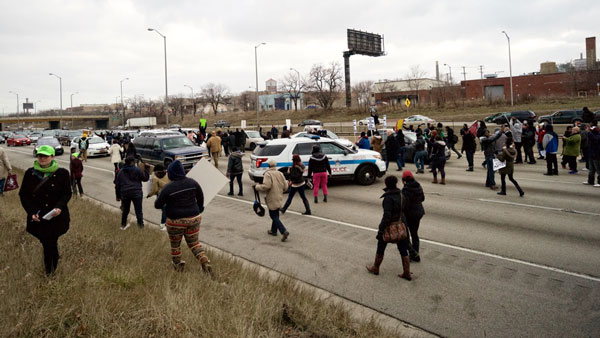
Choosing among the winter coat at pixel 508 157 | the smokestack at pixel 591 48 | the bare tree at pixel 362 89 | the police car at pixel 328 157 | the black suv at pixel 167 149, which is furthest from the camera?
the bare tree at pixel 362 89

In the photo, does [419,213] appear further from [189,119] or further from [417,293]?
[189,119]

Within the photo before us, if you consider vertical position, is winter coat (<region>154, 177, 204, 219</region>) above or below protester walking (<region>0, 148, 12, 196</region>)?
below

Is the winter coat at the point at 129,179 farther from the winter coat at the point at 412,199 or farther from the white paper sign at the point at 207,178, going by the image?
the winter coat at the point at 412,199

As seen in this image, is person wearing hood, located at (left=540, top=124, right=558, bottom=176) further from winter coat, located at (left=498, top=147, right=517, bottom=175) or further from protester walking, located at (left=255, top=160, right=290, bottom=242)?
protester walking, located at (left=255, top=160, right=290, bottom=242)

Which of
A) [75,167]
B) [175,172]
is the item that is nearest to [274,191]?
[175,172]

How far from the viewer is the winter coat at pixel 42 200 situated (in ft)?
17.6

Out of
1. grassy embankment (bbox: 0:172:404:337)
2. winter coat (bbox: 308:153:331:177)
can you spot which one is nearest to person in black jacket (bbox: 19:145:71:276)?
grassy embankment (bbox: 0:172:404:337)

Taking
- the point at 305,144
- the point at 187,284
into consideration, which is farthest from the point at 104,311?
the point at 305,144

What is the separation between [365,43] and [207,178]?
243ft

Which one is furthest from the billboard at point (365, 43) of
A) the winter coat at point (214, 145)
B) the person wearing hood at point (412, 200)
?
the person wearing hood at point (412, 200)

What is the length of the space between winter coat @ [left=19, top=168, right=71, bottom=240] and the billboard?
73333 mm

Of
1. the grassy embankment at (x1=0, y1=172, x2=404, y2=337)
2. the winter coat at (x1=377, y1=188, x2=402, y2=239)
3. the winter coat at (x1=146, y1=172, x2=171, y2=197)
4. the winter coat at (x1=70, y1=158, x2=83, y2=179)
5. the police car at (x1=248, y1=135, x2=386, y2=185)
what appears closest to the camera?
the grassy embankment at (x1=0, y1=172, x2=404, y2=337)

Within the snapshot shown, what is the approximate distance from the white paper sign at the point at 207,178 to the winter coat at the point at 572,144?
1382 cm

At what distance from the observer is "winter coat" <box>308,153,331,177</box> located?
40.5 ft
